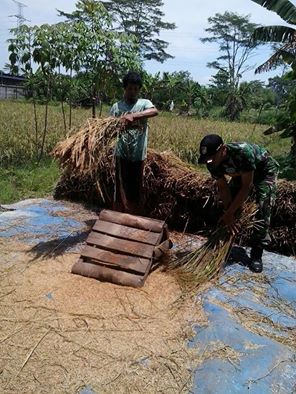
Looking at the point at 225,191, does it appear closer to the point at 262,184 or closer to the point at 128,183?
the point at 262,184

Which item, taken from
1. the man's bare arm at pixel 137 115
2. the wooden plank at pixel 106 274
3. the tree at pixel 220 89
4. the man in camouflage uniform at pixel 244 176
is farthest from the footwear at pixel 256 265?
the tree at pixel 220 89

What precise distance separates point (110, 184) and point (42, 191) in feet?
4.68

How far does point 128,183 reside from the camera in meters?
3.88

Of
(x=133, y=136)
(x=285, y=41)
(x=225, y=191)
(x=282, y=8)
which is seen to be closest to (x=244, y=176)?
(x=225, y=191)

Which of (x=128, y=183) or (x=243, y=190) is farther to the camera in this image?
(x=128, y=183)

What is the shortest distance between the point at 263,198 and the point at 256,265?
1.83 ft

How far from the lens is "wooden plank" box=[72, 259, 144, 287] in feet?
9.81

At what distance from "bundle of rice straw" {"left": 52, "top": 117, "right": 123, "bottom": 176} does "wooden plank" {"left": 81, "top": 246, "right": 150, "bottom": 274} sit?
2.13 ft

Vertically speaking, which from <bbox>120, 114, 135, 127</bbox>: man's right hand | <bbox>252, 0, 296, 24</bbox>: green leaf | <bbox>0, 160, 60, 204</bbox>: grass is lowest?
<bbox>0, 160, 60, 204</bbox>: grass

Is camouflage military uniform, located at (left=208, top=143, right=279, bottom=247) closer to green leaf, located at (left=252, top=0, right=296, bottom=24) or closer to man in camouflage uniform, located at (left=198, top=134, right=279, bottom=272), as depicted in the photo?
man in camouflage uniform, located at (left=198, top=134, right=279, bottom=272)

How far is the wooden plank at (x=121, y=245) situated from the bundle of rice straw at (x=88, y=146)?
557 millimetres

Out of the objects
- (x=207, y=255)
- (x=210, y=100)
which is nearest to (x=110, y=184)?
(x=207, y=255)

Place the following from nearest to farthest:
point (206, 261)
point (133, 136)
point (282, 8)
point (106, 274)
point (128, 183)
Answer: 1. point (106, 274)
2. point (206, 261)
3. point (133, 136)
4. point (128, 183)
5. point (282, 8)

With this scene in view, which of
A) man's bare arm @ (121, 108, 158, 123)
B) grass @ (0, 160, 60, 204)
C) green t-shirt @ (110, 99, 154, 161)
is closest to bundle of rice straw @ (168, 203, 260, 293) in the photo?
green t-shirt @ (110, 99, 154, 161)
